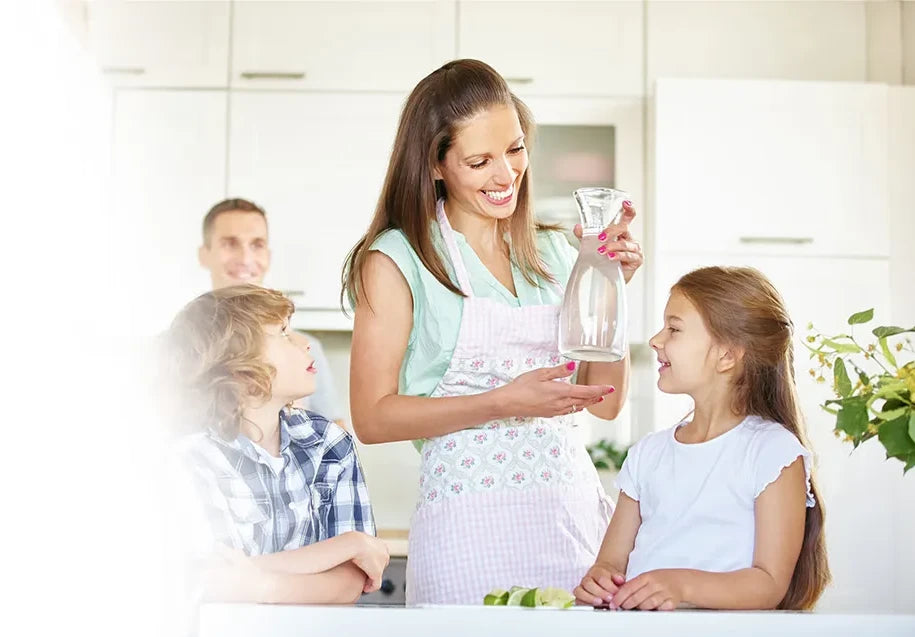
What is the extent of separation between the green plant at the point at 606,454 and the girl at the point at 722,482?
4.81 ft

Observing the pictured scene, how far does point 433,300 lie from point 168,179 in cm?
170

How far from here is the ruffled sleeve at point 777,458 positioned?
1156 millimetres

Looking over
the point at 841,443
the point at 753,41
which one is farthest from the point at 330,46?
the point at 841,443

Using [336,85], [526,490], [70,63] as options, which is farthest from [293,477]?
[70,63]

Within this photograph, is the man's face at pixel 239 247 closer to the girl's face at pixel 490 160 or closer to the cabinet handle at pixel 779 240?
the cabinet handle at pixel 779 240

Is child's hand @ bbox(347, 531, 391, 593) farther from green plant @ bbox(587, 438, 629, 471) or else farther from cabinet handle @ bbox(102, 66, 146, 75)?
cabinet handle @ bbox(102, 66, 146, 75)

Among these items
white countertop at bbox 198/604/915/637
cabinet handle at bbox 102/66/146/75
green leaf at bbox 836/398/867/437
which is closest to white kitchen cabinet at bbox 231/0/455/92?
cabinet handle at bbox 102/66/146/75

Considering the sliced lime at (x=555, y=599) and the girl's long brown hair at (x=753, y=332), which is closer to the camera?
the sliced lime at (x=555, y=599)

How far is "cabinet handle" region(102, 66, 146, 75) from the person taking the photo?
2816mm

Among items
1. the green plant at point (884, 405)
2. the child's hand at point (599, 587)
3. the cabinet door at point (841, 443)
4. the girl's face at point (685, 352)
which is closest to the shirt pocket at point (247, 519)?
the child's hand at point (599, 587)

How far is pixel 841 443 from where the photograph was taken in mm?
2670

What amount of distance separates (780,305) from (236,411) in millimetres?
647

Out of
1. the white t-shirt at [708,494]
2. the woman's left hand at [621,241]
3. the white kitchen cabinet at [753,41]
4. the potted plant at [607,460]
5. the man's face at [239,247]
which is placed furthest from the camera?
the white kitchen cabinet at [753,41]

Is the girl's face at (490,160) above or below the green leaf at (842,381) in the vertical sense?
above
